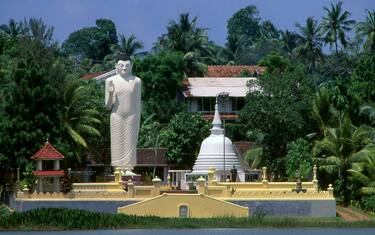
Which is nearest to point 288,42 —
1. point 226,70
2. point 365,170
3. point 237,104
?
point 226,70

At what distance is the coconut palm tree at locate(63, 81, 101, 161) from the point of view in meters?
58.7

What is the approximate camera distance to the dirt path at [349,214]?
52.3m

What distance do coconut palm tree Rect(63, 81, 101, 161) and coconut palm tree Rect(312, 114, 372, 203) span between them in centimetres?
1162

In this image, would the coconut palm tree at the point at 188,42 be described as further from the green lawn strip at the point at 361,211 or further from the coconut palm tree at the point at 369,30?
the green lawn strip at the point at 361,211

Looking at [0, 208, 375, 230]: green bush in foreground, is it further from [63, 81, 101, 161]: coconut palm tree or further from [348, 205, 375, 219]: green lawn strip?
[63, 81, 101, 161]: coconut palm tree

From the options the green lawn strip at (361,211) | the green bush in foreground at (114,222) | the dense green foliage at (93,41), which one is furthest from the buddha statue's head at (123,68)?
the dense green foliage at (93,41)

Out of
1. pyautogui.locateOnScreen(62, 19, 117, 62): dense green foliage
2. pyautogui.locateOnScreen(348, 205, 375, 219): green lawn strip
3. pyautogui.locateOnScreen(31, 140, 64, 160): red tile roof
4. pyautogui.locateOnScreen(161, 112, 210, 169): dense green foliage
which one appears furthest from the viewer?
pyautogui.locateOnScreen(62, 19, 117, 62): dense green foliage

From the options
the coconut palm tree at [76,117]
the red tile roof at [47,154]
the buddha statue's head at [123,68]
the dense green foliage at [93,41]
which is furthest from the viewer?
the dense green foliage at [93,41]

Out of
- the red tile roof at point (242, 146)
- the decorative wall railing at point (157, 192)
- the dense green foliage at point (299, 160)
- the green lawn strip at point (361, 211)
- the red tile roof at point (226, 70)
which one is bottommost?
the green lawn strip at point (361, 211)

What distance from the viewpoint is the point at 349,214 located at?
53656 mm

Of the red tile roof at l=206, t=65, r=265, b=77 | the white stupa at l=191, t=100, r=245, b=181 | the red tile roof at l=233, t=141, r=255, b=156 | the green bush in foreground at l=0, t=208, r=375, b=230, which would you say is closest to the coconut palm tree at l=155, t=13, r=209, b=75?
the red tile roof at l=206, t=65, r=265, b=77

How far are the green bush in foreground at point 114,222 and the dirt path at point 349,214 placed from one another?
2.55 m

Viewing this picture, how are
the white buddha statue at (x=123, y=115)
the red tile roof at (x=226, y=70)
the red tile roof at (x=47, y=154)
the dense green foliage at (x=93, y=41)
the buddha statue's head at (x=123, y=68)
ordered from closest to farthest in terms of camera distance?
the red tile roof at (x=47, y=154) < the white buddha statue at (x=123, y=115) < the buddha statue's head at (x=123, y=68) < the red tile roof at (x=226, y=70) < the dense green foliage at (x=93, y=41)

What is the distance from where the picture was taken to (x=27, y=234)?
4484 centimetres
